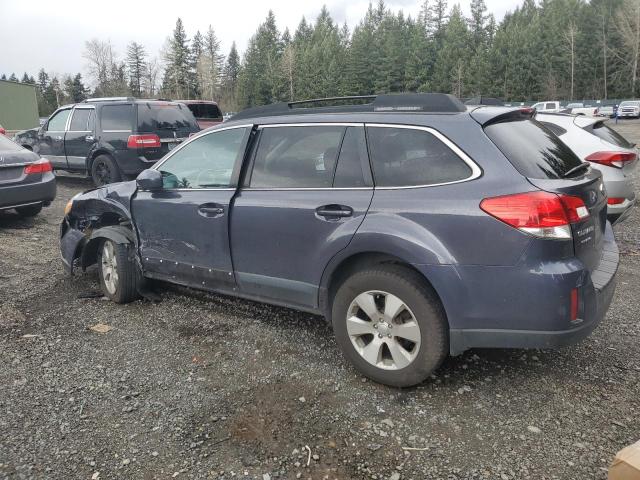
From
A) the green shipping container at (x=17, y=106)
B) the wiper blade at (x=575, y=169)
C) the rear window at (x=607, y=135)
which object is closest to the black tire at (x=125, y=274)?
the wiper blade at (x=575, y=169)

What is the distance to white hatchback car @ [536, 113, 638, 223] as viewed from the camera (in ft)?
20.1

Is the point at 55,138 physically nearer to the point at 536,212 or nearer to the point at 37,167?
the point at 37,167

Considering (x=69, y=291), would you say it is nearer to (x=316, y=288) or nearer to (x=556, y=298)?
(x=316, y=288)

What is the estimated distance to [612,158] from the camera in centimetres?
623

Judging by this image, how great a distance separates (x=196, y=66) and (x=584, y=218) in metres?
103

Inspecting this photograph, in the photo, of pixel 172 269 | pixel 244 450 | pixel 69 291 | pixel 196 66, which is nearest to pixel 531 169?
pixel 244 450

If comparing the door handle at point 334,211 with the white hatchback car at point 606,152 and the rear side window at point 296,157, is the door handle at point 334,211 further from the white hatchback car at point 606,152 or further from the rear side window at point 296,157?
the white hatchback car at point 606,152

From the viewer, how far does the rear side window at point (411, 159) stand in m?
3.06

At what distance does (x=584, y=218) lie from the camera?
2.97 meters

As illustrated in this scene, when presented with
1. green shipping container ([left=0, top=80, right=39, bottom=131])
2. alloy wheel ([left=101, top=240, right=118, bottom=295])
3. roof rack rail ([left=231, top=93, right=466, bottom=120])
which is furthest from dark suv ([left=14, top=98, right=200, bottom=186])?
green shipping container ([left=0, top=80, right=39, bottom=131])

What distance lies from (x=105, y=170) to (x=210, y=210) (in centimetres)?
794

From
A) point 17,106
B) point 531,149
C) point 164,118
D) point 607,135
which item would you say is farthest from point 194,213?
point 17,106

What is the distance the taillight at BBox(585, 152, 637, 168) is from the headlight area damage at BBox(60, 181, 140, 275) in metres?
5.17

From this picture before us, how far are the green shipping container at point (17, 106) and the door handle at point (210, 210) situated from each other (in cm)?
4971
